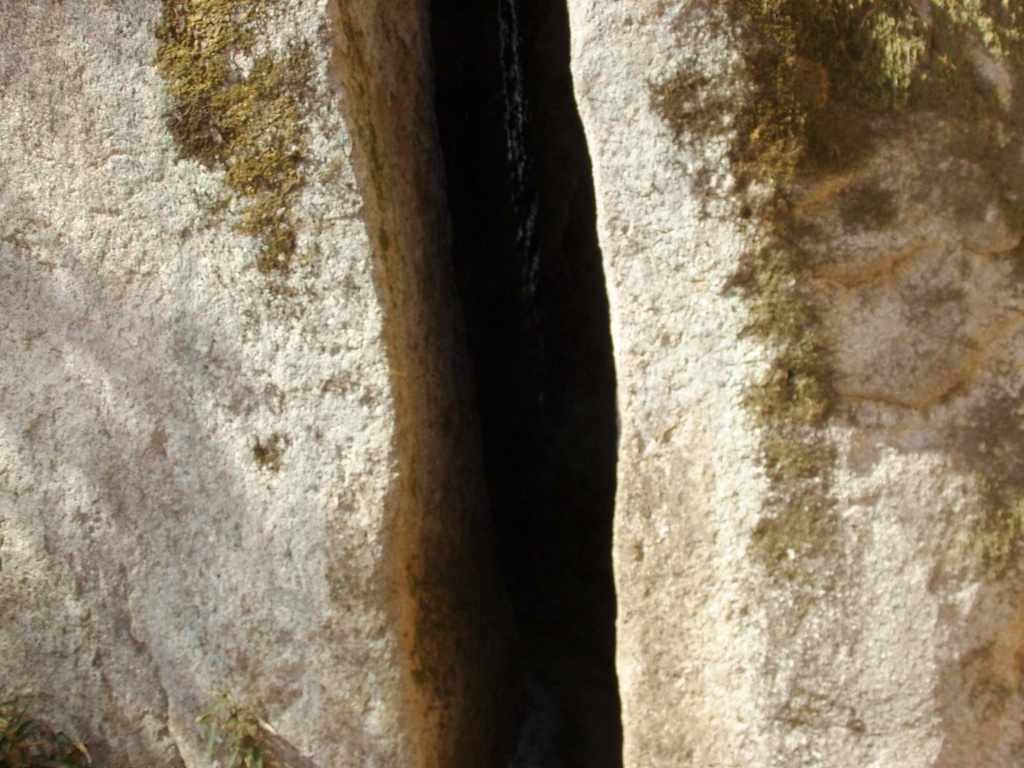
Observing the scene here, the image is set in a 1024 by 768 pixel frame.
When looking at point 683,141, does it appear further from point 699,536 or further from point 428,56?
point 428,56

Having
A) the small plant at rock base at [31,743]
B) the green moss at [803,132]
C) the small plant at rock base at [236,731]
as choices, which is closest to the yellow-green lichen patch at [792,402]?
the green moss at [803,132]

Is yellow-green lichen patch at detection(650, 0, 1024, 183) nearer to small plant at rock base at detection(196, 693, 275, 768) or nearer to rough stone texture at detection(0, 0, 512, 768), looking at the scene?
rough stone texture at detection(0, 0, 512, 768)

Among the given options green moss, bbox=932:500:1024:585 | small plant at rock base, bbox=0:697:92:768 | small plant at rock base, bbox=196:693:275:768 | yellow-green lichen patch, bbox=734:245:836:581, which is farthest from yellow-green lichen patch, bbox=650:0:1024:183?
small plant at rock base, bbox=0:697:92:768

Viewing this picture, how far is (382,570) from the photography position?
1.16 m

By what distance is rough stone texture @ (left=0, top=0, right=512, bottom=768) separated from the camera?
1142mm

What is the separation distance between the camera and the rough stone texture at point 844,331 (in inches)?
39.1

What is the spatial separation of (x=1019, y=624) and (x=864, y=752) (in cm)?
24

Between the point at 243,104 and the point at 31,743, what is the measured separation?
3.53 feet

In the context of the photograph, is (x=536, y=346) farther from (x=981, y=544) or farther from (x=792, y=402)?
(x=981, y=544)

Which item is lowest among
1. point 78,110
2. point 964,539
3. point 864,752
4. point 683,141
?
point 864,752

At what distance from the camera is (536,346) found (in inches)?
62.5

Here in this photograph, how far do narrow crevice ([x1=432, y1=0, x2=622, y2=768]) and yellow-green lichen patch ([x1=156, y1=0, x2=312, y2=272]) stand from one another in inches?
15.4

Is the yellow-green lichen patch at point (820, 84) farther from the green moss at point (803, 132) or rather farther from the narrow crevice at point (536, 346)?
the narrow crevice at point (536, 346)

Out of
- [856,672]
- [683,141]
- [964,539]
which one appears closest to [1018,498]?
[964,539]
